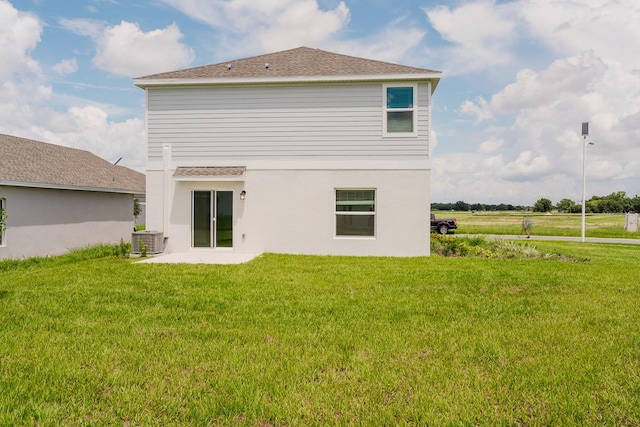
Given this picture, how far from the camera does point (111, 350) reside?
409 cm

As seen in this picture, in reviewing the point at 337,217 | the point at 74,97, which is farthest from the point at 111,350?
the point at 74,97

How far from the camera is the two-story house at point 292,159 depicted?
453 inches

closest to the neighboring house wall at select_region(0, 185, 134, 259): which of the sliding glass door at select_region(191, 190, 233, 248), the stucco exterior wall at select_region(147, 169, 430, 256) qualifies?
the stucco exterior wall at select_region(147, 169, 430, 256)

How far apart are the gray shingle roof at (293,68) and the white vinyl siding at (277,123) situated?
39cm

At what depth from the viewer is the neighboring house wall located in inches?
Result: 500

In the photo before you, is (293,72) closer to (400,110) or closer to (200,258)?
(400,110)

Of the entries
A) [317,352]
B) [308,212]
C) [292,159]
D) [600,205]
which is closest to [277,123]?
[292,159]

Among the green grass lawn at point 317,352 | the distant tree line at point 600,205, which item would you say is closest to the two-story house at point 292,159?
the green grass lawn at point 317,352

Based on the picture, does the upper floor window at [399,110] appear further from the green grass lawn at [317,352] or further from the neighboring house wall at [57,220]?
the neighboring house wall at [57,220]

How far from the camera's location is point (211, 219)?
39.4ft

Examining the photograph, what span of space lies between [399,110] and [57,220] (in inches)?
520

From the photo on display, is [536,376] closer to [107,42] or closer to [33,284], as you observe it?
[33,284]

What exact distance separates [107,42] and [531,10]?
47.9ft

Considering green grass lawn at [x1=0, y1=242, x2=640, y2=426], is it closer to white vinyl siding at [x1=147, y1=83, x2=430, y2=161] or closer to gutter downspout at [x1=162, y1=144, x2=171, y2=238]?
gutter downspout at [x1=162, y1=144, x2=171, y2=238]
